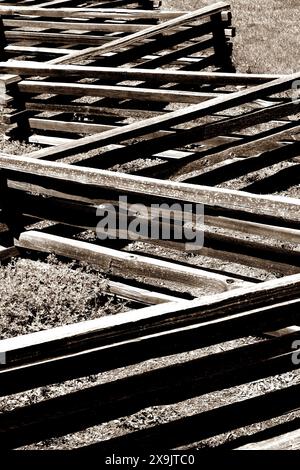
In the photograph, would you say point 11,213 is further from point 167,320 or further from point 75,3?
point 75,3

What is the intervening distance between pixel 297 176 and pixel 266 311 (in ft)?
13.9

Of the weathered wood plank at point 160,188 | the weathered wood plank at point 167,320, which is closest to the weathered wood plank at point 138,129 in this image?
the weathered wood plank at point 160,188

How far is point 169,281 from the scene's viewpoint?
5.57 metres

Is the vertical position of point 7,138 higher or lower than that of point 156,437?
higher

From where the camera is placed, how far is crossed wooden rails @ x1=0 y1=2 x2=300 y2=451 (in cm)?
348

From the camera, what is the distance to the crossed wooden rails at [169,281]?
11.4 feet

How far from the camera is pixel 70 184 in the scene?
19.2 feet

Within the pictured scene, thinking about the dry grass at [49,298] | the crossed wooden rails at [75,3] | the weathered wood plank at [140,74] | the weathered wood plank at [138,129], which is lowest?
the dry grass at [49,298]

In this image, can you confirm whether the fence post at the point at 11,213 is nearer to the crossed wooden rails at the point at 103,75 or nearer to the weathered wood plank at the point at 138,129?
the weathered wood plank at the point at 138,129

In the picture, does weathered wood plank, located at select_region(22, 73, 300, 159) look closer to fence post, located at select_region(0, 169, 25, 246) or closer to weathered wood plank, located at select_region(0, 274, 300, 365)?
fence post, located at select_region(0, 169, 25, 246)

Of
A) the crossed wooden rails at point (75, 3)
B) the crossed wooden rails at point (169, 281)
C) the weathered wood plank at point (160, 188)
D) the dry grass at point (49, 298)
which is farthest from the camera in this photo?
the crossed wooden rails at point (75, 3)

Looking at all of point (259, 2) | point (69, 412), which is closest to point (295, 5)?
point (259, 2)

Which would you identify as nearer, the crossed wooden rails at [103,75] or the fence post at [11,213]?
the fence post at [11,213]

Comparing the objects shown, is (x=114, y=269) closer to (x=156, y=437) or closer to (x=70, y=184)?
(x=70, y=184)
